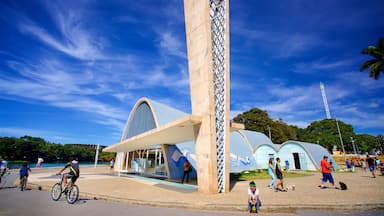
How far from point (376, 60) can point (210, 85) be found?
28955 millimetres

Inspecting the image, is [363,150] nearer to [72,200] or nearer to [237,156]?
[237,156]

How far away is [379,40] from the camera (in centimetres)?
2509

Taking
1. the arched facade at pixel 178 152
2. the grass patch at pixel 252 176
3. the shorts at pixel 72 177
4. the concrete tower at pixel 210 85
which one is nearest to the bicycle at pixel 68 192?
the shorts at pixel 72 177

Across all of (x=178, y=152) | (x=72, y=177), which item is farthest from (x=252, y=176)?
(x=72, y=177)

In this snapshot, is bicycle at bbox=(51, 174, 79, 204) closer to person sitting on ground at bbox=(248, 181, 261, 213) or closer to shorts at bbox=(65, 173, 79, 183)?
shorts at bbox=(65, 173, 79, 183)

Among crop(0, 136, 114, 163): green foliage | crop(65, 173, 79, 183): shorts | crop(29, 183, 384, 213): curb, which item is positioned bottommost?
crop(29, 183, 384, 213): curb

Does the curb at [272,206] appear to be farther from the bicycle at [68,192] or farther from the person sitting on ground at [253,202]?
the bicycle at [68,192]

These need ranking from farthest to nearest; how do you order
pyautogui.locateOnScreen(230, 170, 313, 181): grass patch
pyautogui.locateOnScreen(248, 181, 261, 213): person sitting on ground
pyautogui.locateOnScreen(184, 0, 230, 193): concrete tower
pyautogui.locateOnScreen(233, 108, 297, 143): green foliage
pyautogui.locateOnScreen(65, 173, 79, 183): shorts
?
1. pyautogui.locateOnScreen(233, 108, 297, 143): green foliage
2. pyautogui.locateOnScreen(230, 170, 313, 181): grass patch
3. pyautogui.locateOnScreen(184, 0, 230, 193): concrete tower
4. pyautogui.locateOnScreen(65, 173, 79, 183): shorts
5. pyautogui.locateOnScreen(248, 181, 261, 213): person sitting on ground

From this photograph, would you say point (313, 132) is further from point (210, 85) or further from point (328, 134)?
point (210, 85)

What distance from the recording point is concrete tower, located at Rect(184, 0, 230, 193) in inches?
330

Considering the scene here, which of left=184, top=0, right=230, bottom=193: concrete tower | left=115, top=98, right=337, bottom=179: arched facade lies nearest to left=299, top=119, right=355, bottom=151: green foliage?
left=115, top=98, right=337, bottom=179: arched facade

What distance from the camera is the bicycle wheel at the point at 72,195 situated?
6879 millimetres

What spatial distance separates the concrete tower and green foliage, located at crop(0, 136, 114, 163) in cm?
6391

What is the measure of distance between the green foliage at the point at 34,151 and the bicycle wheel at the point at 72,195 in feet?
201
